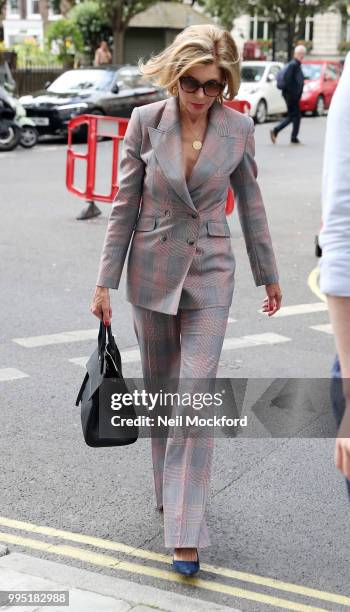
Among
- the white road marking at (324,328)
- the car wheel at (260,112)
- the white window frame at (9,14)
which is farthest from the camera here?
the white window frame at (9,14)

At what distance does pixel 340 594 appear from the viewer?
3820 millimetres

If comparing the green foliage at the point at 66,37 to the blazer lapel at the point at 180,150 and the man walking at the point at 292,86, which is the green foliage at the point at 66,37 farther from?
the blazer lapel at the point at 180,150

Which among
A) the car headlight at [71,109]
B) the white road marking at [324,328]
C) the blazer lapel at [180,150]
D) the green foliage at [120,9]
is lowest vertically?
the car headlight at [71,109]

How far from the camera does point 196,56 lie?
379 centimetres

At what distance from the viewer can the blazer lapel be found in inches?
154

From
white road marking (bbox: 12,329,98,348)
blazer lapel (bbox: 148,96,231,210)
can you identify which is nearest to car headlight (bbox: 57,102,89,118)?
white road marking (bbox: 12,329,98,348)

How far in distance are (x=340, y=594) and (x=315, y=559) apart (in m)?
0.30

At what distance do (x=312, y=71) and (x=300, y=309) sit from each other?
2627cm

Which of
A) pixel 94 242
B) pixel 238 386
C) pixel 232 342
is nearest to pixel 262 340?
pixel 232 342

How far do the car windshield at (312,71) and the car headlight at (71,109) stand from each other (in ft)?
39.7

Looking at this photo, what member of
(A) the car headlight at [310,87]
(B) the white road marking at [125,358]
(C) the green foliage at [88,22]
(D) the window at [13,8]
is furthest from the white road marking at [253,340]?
(D) the window at [13,8]

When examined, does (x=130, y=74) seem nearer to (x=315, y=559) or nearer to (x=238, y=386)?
(x=238, y=386)

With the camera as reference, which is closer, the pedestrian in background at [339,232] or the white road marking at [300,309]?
the pedestrian in background at [339,232]

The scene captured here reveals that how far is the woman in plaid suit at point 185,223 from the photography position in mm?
3875
